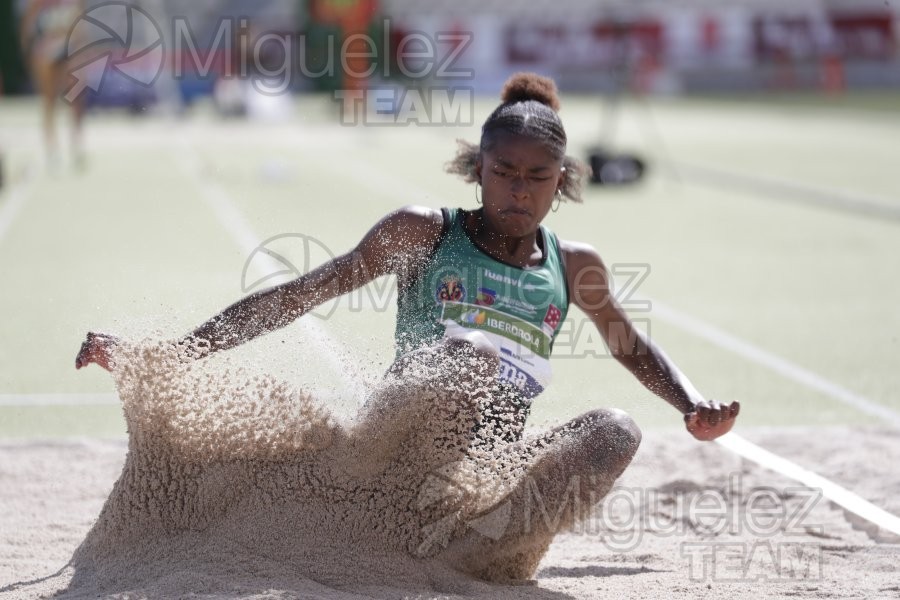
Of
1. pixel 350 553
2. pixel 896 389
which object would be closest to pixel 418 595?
pixel 350 553

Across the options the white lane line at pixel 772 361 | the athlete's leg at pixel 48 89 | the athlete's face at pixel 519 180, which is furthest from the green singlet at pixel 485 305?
the athlete's leg at pixel 48 89

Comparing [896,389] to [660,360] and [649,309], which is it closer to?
[649,309]

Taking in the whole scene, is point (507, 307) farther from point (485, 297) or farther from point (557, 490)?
point (557, 490)

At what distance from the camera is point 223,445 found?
3848mm

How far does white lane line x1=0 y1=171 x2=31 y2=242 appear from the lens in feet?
43.2

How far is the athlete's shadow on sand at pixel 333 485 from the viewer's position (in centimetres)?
363

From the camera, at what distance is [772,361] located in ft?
25.3

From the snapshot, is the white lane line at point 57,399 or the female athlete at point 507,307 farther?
the white lane line at point 57,399

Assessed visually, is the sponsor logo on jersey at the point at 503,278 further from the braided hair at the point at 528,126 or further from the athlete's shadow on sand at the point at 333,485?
the athlete's shadow on sand at the point at 333,485

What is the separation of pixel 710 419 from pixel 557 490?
1.91ft

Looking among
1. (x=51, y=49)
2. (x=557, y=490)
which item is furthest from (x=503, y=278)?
(x=51, y=49)

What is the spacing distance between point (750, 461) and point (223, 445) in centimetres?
257

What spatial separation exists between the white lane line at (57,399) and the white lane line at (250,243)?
2437mm
